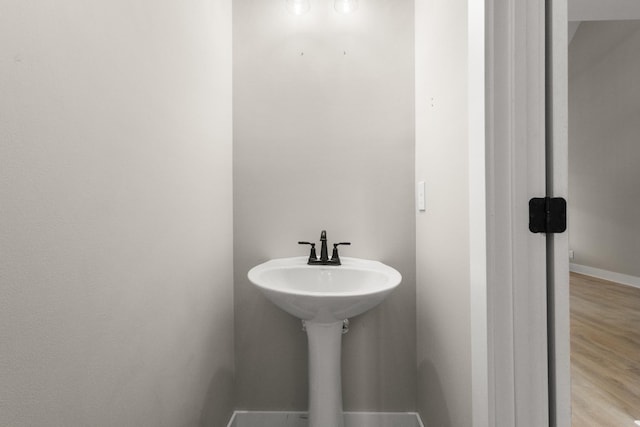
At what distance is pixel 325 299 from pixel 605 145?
510 centimetres

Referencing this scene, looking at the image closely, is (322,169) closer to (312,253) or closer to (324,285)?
(312,253)

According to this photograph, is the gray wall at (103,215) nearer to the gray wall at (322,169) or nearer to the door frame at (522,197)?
the gray wall at (322,169)

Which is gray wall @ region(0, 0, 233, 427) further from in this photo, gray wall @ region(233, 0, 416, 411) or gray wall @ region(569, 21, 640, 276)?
gray wall @ region(569, 21, 640, 276)

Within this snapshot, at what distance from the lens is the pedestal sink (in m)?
1.07

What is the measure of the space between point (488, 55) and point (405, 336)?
1.24 metres

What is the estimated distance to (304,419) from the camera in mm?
1531

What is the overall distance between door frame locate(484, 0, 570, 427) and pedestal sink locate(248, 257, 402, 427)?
40 centimetres

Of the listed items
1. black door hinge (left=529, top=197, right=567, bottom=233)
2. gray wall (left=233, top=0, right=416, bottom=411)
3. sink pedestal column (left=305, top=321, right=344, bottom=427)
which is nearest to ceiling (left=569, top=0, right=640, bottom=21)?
gray wall (left=233, top=0, right=416, bottom=411)

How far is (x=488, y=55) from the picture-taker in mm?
Answer: 767

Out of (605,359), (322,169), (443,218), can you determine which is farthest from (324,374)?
(605,359)

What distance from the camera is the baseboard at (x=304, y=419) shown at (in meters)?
1.51

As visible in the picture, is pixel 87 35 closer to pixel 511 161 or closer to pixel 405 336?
pixel 511 161

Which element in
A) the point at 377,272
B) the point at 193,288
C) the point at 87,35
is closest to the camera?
the point at 87,35

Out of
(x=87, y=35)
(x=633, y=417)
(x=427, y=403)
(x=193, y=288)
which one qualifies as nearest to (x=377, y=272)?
(x=427, y=403)
